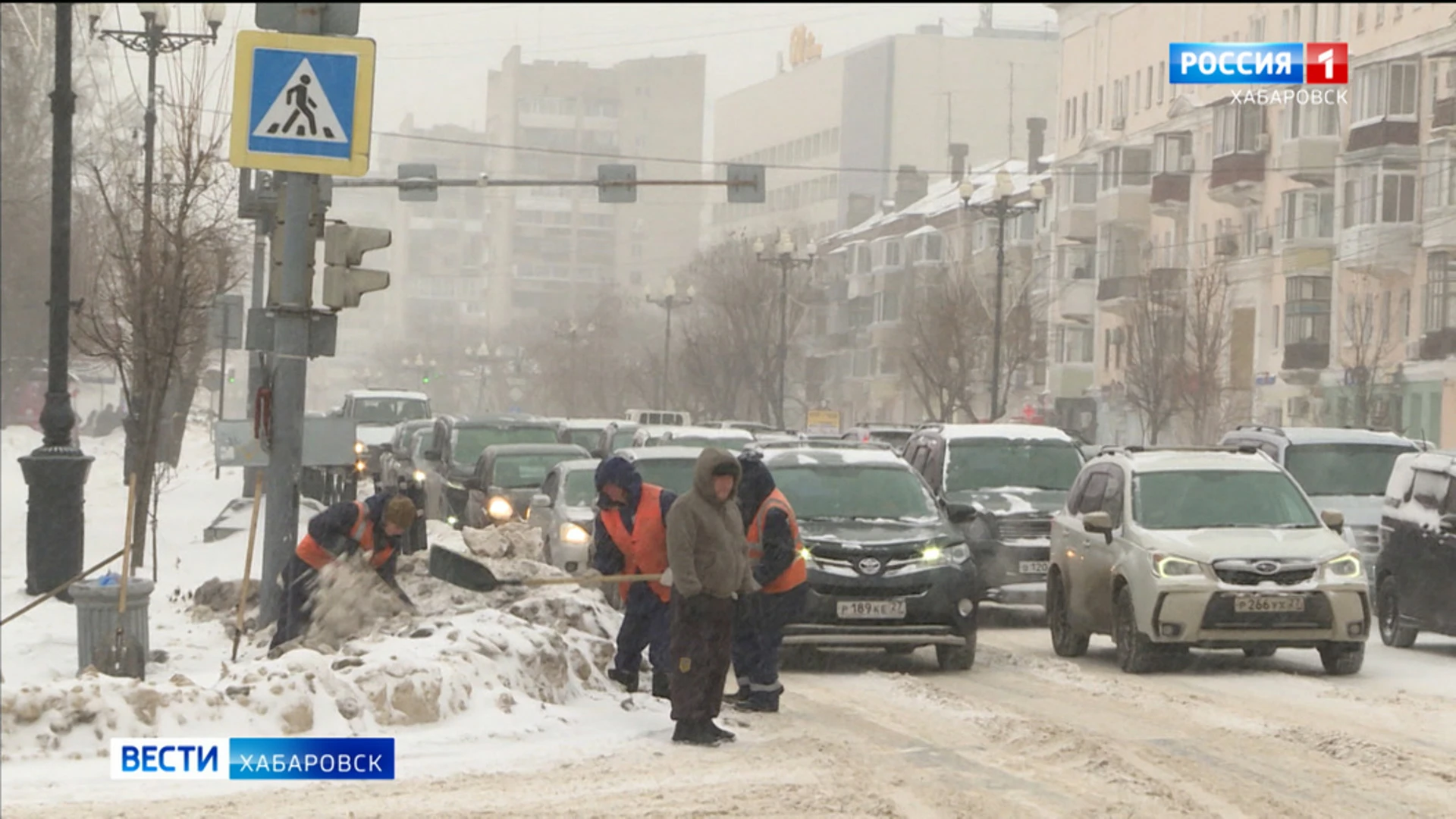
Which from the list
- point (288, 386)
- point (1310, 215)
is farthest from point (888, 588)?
point (1310, 215)

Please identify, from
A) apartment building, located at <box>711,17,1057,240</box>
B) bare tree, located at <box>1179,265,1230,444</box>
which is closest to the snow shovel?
bare tree, located at <box>1179,265,1230,444</box>

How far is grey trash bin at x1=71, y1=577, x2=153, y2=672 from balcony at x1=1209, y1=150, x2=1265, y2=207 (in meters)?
52.7

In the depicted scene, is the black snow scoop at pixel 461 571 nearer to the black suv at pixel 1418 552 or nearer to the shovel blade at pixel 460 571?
the shovel blade at pixel 460 571

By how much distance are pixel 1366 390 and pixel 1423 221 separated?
5558mm

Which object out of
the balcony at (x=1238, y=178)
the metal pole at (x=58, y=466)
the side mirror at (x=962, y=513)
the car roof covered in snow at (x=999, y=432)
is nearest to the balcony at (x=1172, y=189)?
the balcony at (x=1238, y=178)

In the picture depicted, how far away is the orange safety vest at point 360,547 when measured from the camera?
1437 cm

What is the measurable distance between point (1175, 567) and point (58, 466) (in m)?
9.55

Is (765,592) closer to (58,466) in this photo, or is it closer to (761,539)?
(761,539)

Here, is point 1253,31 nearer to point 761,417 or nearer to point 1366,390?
point 1366,390

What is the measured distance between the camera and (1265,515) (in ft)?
55.9

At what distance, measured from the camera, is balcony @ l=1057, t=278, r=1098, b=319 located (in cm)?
7906

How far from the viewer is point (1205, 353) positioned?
58.2 m

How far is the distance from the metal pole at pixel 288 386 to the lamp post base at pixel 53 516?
16.7 feet

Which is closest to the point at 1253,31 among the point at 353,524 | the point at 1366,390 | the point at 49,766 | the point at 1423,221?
the point at 1423,221
